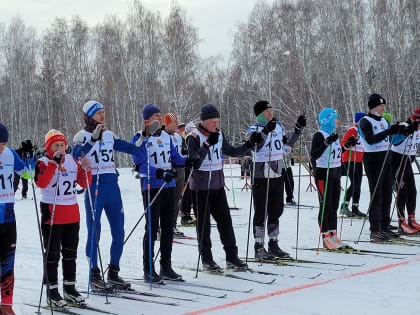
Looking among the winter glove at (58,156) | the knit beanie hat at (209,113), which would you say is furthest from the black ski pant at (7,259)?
the knit beanie hat at (209,113)

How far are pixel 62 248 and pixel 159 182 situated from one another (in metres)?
1.19

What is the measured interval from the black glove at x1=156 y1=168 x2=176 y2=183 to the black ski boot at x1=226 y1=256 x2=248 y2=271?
1237mm

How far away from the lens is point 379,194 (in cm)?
725

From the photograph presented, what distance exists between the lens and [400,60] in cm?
2655

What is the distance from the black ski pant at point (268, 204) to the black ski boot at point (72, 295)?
93.2 inches

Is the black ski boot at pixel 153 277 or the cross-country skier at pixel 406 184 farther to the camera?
the cross-country skier at pixel 406 184

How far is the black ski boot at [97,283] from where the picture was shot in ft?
16.1

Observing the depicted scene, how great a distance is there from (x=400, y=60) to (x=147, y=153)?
2386 cm

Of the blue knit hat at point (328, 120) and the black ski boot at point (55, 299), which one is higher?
the blue knit hat at point (328, 120)

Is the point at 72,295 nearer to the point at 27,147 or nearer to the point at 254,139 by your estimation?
the point at 27,147

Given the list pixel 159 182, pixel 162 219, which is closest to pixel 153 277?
pixel 162 219

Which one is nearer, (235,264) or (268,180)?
(235,264)

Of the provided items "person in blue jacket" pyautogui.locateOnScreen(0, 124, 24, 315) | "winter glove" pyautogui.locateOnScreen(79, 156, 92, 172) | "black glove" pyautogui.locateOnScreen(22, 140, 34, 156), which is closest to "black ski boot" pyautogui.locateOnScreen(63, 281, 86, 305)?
"person in blue jacket" pyautogui.locateOnScreen(0, 124, 24, 315)

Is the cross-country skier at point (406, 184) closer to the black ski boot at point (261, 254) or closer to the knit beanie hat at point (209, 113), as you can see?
the black ski boot at point (261, 254)
